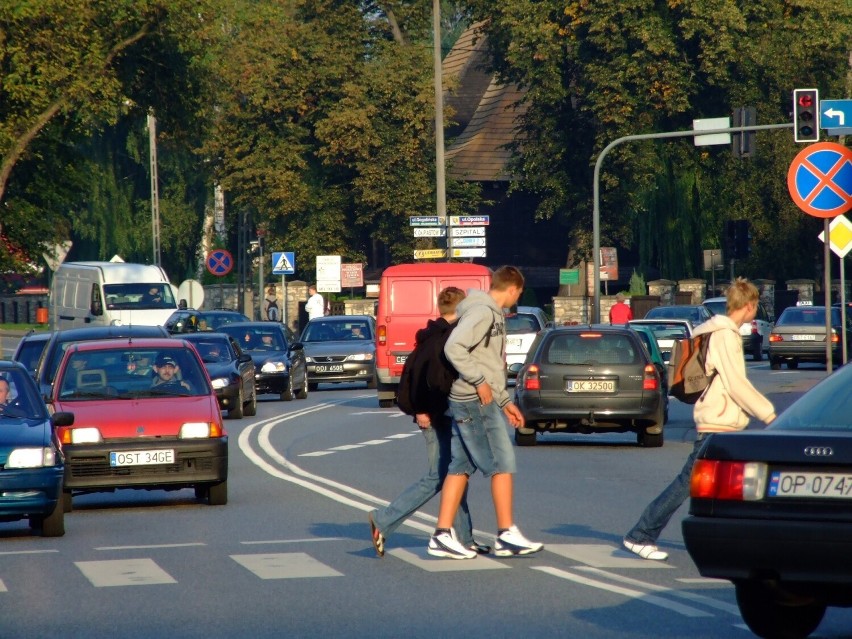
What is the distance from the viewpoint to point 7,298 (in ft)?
309

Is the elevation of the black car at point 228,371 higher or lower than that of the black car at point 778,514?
lower

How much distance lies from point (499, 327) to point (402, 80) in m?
54.8

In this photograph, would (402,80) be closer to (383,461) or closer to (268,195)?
(268,195)

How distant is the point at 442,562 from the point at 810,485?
4.15m

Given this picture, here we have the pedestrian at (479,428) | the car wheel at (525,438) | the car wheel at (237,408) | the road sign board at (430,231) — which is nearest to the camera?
the pedestrian at (479,428)

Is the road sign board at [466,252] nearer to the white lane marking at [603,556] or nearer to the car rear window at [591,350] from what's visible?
the car rear window at [591,350]

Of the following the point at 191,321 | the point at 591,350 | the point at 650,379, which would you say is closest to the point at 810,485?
the point at 650,379

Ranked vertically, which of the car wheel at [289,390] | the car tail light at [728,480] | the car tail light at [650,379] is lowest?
the car wheel at [289,390]

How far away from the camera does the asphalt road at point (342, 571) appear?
9.07m

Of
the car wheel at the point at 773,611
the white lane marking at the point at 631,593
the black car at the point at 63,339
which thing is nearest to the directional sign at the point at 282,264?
the black car at the point at 63,339

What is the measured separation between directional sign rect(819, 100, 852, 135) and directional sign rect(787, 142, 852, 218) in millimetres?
2486

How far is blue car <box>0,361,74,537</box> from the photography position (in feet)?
43.9

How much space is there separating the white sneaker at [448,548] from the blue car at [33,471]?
134 inches

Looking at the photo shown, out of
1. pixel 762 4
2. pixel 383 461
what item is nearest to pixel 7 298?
pixel 762 4
